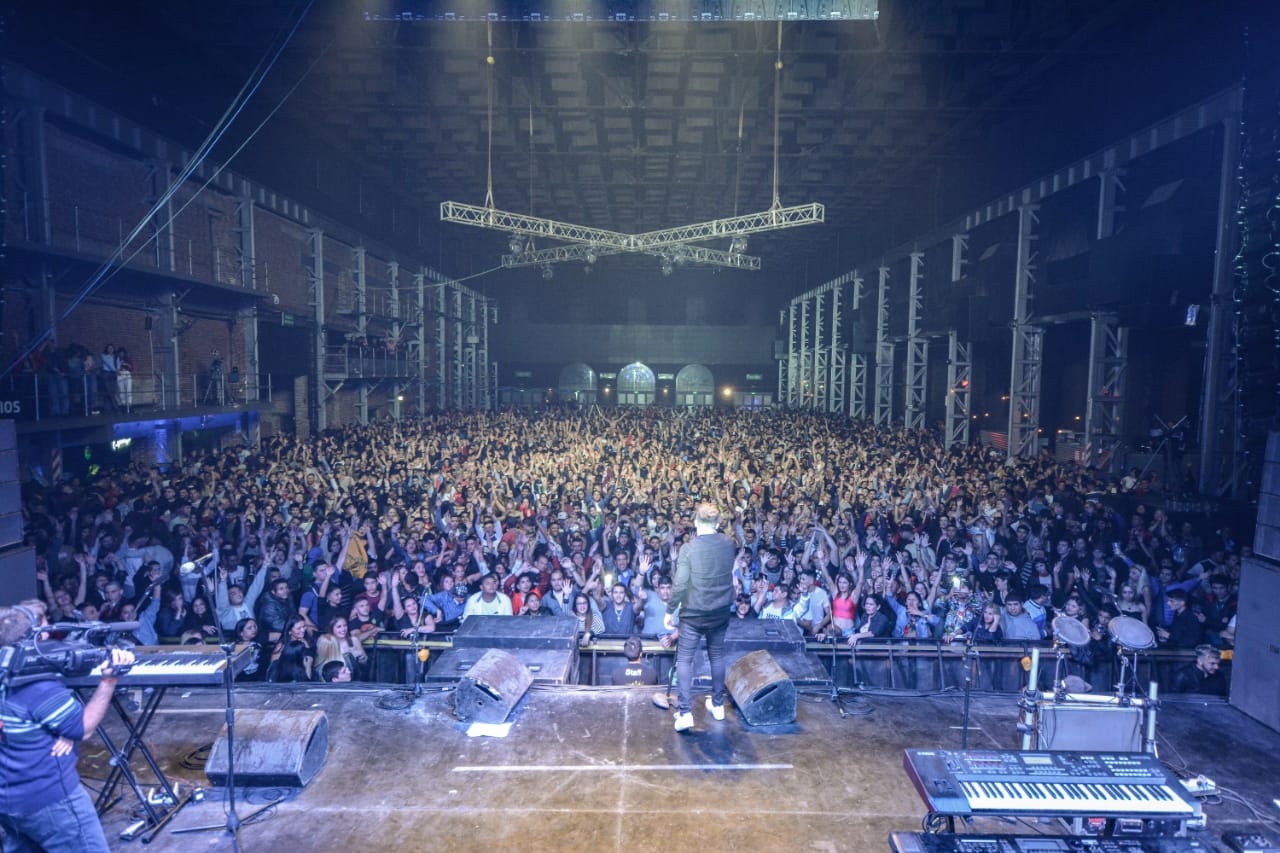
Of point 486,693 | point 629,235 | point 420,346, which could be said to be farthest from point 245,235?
point 486,693

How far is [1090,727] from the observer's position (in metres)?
4.05

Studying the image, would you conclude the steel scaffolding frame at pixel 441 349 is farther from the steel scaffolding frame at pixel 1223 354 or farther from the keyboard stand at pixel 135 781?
the keyboard stand at pixel 135 781

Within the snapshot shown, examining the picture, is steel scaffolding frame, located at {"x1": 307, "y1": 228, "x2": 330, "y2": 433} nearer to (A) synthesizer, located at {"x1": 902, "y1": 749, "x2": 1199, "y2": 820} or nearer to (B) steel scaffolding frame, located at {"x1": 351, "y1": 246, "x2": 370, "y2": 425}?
(B) steel scaffolding frame, located at {"x1": 351, "y1": 246, "x2": 370, "y2": 425}

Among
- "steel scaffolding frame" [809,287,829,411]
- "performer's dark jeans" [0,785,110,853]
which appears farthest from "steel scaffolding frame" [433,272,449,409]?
"performer's dark jeans" [0,785,110,853]

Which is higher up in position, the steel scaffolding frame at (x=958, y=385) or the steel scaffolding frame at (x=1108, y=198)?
the steel scaffolding frame at (x=1108, y=198)

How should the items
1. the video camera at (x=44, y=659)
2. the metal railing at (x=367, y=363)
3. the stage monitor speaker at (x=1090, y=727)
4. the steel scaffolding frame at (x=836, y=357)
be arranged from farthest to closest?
the steel scaffolding frame at (x=836, y=357)
the metal railing at (x=367, y=363)
the stage monitor speaker at (x=1090, y=727)
the video camera at (x=44, y=659)

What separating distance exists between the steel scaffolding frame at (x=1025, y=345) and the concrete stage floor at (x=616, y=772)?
12431mm

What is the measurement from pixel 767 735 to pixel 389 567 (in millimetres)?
4949

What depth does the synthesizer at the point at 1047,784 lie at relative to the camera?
3227 mm

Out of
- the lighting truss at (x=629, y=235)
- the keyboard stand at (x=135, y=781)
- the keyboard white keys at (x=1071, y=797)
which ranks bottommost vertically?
the keyboard stand at (x=135, y=781)

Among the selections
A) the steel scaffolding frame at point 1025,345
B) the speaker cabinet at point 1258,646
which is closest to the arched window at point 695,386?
the steel scaffolding frame at point 1025,345

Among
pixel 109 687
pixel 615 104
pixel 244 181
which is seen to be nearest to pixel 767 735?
pixel 109 687

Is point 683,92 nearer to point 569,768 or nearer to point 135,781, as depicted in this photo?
point 569,768

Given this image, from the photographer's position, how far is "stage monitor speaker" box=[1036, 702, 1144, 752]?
4.03 meters
